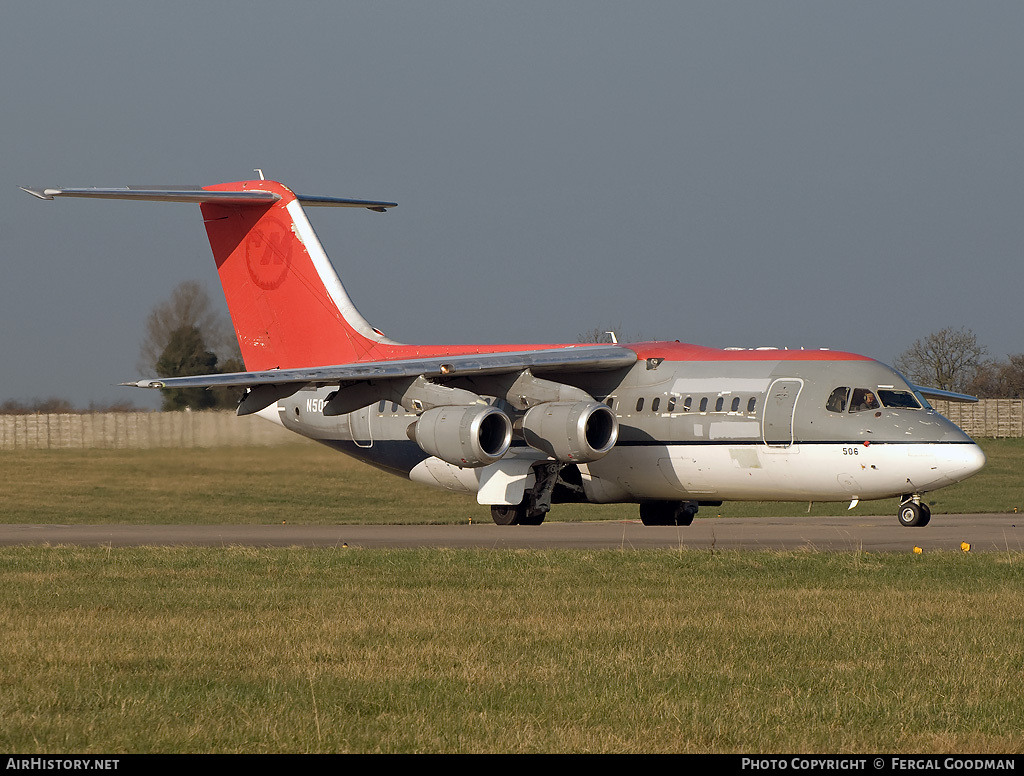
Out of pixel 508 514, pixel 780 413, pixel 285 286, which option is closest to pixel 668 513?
pixel 508 514

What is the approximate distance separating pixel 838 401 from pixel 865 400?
0.43 meters

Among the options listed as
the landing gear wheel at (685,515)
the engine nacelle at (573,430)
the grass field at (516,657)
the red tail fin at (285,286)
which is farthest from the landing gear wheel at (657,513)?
the grass field at (516,657)

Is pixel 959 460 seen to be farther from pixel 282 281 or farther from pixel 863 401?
pixel 282 281

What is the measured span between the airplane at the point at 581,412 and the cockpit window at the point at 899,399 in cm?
3

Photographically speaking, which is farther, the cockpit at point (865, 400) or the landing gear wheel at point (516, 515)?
the landing gear wheel at point (516, 515)

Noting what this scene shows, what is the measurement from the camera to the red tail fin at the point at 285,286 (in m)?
28.5

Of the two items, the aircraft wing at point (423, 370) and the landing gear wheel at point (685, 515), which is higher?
the aircraft wing at point (423, 370)

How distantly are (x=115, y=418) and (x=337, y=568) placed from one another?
66.8 feet

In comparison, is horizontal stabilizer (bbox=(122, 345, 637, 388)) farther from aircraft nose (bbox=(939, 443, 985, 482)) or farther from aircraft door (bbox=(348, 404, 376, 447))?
aircraft nose (bbox=(939, 443, 985, 482))

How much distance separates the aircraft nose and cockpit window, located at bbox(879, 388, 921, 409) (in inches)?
48.7

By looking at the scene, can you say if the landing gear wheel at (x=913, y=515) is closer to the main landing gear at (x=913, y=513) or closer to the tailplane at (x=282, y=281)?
the main landing gear at (x=913, y=513)

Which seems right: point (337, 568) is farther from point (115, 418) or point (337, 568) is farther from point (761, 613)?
point (115, 418)

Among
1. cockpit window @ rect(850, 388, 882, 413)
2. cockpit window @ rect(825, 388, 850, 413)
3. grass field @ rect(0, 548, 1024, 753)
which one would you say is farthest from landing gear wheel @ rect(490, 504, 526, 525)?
grass field @ rect(0, 548, 1024, 753)

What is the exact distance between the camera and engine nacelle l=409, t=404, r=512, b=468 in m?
23.2
